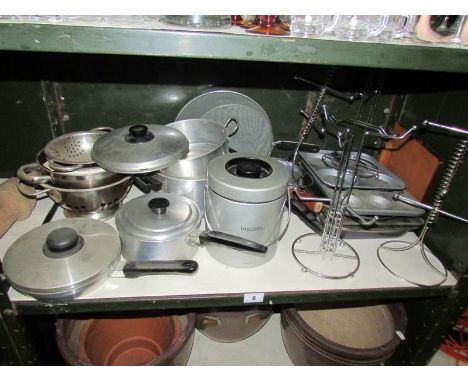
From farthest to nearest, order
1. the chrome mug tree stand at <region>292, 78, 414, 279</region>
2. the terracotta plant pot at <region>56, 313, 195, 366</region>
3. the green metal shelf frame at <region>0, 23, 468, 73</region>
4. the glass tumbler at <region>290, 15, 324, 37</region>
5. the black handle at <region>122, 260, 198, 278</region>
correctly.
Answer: the terracotta plant pot at <region>56, 313, 195, 366</region>
the chrome mug tree stand at <region>292, 78, 414, 279</region>
the black handle at <region>122, 260, 198, 278</region>
the glass tumbler at <region>290, 15, 324, 37</region>
the green metal shelf frame at <region>0, 23, 468, 73</region>

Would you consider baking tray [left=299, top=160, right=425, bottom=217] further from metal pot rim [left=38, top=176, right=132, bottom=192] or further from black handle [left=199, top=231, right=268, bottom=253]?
metal pot rim [left=38, top=176, right=132, bottom=192]

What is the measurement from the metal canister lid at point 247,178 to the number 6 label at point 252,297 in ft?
0.77

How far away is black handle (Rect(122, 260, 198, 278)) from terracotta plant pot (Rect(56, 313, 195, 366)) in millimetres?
264

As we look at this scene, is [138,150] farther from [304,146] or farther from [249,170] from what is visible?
[304,146]

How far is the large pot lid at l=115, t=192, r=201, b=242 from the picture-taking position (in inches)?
29.6

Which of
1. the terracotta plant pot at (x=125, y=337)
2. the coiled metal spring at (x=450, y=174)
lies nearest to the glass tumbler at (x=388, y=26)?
the coiled metal spring at (x=450, y=174)

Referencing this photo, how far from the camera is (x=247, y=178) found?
2.37 ft

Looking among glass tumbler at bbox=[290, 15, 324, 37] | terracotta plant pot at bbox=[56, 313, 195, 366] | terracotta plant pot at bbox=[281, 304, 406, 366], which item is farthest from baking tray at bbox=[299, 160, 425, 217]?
terracotta plant pot at bbox=[56, 313, 195, 366]

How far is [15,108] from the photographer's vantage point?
3.34ft

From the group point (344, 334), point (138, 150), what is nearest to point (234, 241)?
point (138, 150)

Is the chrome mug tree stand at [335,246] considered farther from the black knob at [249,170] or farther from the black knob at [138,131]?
the black knob at [138,131]
